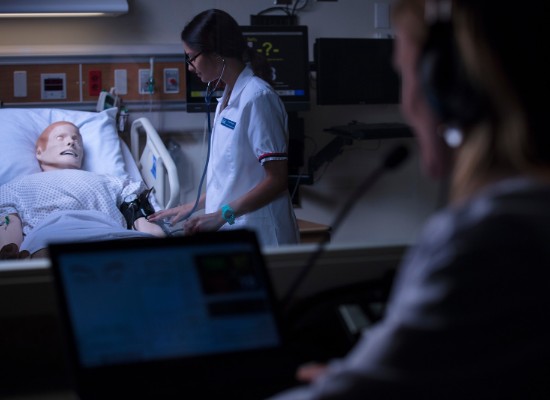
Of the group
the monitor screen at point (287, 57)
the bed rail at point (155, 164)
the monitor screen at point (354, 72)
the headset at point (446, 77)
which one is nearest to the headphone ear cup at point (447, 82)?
the headset at point (446, 77)

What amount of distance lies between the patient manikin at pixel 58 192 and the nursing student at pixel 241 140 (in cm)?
47

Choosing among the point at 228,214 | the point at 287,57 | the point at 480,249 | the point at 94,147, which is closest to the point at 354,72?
the point at 287,57

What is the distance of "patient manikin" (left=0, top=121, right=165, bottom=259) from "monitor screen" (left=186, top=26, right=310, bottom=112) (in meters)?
0.71

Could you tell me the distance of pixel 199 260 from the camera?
33.3 inches

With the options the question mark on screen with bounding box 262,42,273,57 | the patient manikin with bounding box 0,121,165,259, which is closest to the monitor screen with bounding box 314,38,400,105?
the question mark on screen with bounding box 262,42,273,57

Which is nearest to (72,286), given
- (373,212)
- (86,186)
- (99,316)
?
(99,316)

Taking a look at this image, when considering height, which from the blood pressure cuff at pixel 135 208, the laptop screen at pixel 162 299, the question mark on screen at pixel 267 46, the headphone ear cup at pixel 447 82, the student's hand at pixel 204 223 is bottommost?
the blood pressure cuff at pixel 135 208

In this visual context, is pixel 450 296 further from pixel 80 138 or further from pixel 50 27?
pixel 50 27

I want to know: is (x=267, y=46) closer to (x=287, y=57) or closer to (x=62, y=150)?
(x=287, y=57)

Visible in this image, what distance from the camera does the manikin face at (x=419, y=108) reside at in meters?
0.62

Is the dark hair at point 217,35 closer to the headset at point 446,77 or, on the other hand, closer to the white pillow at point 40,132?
the white pillow at point 40,132

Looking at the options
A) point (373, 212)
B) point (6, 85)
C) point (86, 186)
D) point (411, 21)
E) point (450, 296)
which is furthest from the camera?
point (373, 212)

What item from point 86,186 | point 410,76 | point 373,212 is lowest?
point 373,212

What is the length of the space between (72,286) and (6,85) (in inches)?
119
